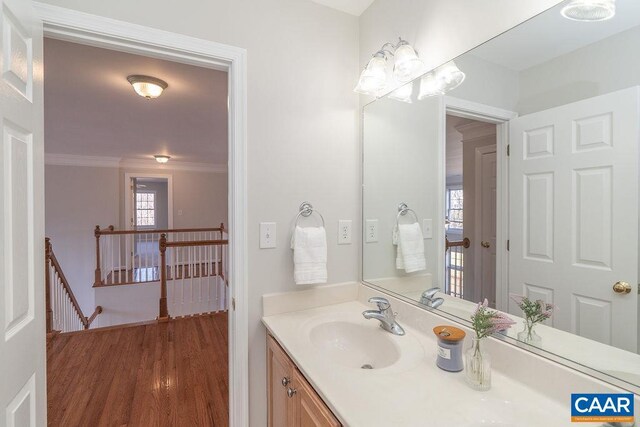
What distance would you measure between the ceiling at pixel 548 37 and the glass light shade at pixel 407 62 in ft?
0.82

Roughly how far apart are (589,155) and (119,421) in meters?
2.79

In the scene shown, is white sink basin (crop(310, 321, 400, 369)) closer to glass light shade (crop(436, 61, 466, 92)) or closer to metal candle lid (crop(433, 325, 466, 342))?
metal candle lid (crop(433, 325, 466, 342))

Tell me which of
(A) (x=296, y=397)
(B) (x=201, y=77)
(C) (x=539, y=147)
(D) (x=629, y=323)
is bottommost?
(A) (x=296, y=397)

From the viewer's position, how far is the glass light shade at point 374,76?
138 cm

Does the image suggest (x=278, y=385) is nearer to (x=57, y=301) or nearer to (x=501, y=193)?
(x=501, y=193)

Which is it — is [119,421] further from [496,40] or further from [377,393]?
[496,40]

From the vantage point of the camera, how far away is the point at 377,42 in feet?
4.99

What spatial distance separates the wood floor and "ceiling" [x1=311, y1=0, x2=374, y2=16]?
261cm

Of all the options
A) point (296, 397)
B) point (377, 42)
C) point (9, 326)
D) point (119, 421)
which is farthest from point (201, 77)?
point (119, 421)

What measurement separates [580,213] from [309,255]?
3.34ft

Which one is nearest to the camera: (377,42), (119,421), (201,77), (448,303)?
(448,303)

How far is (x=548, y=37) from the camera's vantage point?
89cm

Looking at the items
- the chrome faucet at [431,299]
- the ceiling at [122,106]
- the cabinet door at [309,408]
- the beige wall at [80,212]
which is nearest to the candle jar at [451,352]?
the chrome faucet at [431,299]

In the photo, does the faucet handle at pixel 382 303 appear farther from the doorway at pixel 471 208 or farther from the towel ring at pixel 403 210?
the towel ring at pixel 403 210
